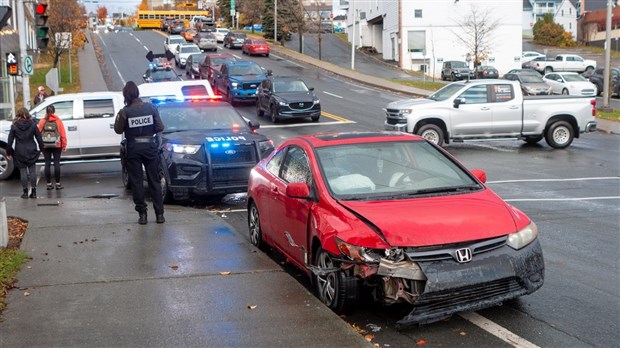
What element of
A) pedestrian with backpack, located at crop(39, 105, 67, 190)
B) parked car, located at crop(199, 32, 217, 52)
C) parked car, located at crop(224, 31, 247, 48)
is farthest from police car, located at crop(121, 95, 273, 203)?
parked car, located at crop(224, 31, 247, 48)

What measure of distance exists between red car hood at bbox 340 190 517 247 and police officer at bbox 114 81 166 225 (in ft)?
14.6

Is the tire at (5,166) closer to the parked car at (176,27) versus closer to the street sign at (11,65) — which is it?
the street sign at (11,65)

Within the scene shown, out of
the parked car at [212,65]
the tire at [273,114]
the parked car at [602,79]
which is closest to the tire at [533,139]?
the tire at [273,114]

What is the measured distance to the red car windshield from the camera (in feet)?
23.9

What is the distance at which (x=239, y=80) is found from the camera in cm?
3438

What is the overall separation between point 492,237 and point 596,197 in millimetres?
8136

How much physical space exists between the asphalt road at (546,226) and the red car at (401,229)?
0.31 m

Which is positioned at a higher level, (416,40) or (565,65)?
(416,40)

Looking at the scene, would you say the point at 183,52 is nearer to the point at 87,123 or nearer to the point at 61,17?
the point at 61,17

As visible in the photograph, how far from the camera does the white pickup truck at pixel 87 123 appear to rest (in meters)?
18.0

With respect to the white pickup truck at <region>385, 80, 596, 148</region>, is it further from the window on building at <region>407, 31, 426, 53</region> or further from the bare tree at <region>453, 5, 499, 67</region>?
the window on building at <region>407, 31, 426, 53</region>

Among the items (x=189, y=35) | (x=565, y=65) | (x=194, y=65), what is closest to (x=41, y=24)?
(x=194, y=65)

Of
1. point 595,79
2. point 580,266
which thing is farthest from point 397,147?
point 595,79

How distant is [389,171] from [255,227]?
95.3 inches
